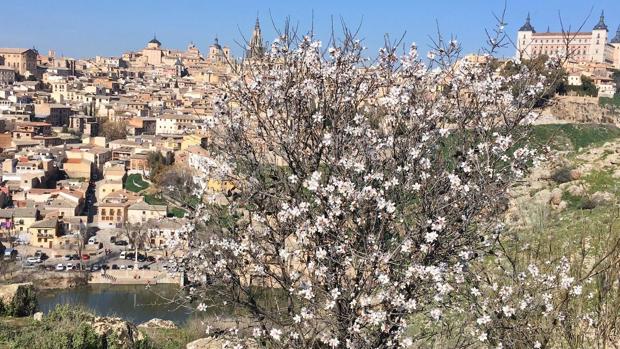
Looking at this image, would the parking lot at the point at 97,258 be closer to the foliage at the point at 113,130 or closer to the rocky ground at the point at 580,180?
the rocky ground at the point at 580,180

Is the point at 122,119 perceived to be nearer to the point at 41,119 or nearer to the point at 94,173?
the point at 41,119

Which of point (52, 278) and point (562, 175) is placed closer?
point (562, 175)

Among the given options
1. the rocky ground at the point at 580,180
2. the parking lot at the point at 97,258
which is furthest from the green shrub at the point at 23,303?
the parking lot at the point at 97,258

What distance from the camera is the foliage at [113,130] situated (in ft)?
188

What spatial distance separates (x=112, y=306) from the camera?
23812 mm

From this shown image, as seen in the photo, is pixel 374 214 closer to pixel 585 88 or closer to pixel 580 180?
pixel 580 180

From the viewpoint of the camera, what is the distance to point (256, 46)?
14.7 feet

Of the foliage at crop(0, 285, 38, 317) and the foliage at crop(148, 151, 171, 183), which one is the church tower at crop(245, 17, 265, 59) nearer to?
the foliage at crop(0, 285, 38, 317)

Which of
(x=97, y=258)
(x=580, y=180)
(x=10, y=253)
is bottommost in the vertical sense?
(x=97, y=258)

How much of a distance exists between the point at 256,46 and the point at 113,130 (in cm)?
5655

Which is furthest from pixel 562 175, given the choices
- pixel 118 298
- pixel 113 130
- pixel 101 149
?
pixel 113 130

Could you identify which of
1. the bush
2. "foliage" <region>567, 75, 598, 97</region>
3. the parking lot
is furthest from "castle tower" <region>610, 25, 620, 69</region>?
the bush

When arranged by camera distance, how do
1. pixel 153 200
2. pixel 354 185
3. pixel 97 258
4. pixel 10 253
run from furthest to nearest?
1. pixel 153 200
2. pixel 97 258
3. pixel 10 253
4. pixel 354 185

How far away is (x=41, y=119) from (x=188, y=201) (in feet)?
196
